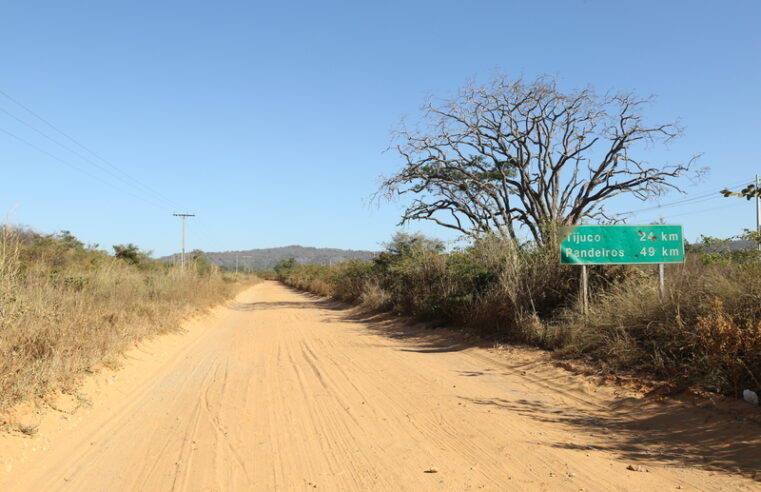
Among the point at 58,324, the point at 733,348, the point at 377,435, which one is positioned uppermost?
the point at 58,324

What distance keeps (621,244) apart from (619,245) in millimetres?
44

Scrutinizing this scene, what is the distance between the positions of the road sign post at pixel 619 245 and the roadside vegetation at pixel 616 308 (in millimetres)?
455

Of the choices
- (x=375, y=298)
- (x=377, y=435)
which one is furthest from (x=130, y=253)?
(x=377, y=435)

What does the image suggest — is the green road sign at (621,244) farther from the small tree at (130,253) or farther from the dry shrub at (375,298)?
the small tree at (130,253)

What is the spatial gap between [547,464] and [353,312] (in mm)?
19550

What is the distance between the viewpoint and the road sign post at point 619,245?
33.7 feet

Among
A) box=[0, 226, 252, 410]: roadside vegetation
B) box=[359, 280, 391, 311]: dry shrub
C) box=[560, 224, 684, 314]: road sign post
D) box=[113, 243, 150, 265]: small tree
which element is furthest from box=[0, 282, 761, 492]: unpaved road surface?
box=[113, 243, 150, 265]: small tree

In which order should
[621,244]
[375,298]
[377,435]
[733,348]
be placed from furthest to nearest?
[375,298] < [621,244] < [733,348] < [377,435]

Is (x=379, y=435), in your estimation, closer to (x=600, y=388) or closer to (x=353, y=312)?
(x=600, y=388)

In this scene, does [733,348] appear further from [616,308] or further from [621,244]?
[621,244]

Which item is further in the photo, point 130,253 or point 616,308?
point 130,253

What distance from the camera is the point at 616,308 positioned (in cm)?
922

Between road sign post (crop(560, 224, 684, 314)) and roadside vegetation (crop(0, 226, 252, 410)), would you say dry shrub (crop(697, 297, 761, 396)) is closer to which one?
road sign post (crop(560, 224, 684, 314))

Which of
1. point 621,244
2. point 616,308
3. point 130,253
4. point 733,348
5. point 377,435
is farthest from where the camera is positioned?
point 130,253
